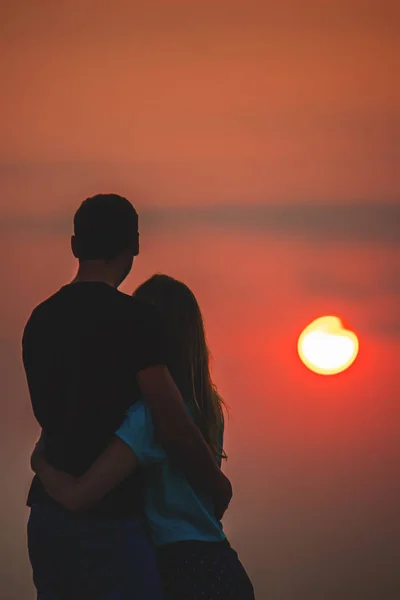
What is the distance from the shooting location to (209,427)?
4.26ft

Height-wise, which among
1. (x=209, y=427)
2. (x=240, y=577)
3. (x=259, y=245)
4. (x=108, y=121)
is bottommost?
(x=240, y=577)

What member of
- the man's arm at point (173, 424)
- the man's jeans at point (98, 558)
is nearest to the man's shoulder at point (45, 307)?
the man's arm at point (173, 424)

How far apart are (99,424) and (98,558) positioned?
189 mm

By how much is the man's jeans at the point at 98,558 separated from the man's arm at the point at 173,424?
114 mm

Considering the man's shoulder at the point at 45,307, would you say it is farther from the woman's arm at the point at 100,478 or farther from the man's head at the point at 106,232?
the woman's arm at the point at 100,478

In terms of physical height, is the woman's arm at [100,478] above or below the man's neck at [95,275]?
below

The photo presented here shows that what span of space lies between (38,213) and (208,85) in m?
0.98

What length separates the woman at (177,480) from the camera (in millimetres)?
1139

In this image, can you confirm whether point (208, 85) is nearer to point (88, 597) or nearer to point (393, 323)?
point (393, 323)

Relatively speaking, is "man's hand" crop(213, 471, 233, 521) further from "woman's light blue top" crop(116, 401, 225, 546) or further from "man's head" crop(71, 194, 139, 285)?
"man's head" crop(71, 194, 139, 285)

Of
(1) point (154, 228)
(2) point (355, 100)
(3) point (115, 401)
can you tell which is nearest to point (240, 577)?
(3) point (115, 401)

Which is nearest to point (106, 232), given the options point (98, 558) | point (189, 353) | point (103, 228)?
point (103, 228)

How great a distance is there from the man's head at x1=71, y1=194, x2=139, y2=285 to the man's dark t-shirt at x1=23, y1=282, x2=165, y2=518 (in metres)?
0.06

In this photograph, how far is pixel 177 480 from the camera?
1.23m
